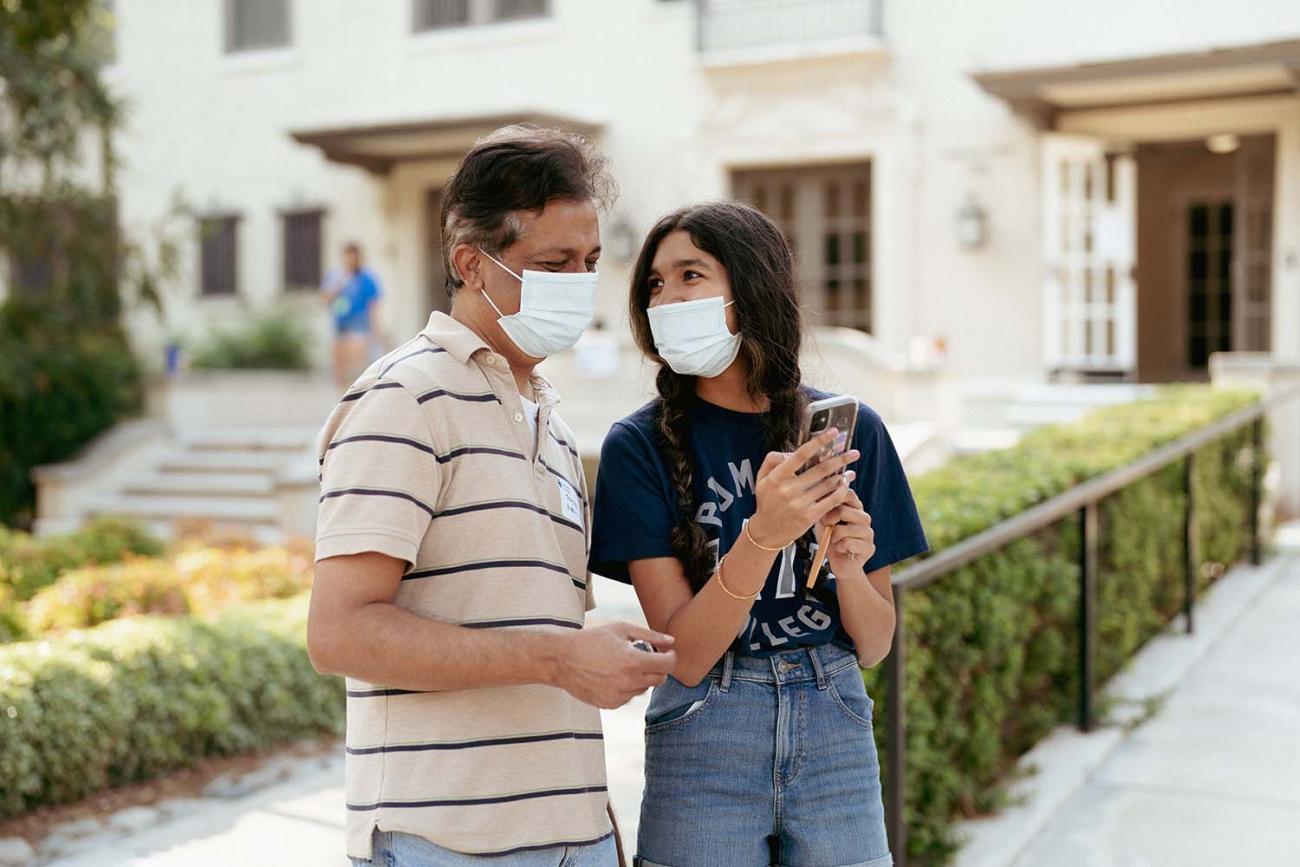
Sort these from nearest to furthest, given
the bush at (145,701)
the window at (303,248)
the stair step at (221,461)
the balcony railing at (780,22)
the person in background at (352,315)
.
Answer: the bush at (145,701), the stair step at (221,461), the person in background at (352,315), the balcony railing at (780,22), the window at (303,248)

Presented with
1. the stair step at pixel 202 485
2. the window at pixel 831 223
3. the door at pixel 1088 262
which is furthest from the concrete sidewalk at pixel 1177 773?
the stair step at pixel 202 485

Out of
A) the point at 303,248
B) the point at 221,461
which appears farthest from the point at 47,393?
the point at 303,248

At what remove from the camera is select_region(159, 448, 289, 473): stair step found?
15141 millimetres

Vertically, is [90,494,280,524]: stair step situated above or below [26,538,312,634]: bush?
below

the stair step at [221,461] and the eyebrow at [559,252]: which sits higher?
the eyebrow at [559,252]

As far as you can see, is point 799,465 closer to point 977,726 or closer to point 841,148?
point 977,726

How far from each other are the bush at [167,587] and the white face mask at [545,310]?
578cm

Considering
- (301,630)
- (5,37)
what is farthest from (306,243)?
(301,630)

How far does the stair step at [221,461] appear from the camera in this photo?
15.1m

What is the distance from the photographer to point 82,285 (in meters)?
15.0

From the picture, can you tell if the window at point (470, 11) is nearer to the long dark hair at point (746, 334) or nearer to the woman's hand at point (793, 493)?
the long dark hair at point (746, 334)

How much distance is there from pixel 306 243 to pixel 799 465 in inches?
699

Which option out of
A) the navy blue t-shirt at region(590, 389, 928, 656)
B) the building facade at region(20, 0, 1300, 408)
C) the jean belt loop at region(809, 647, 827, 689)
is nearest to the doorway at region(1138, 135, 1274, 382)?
the building facade at region(20, 0, 1300, 408)

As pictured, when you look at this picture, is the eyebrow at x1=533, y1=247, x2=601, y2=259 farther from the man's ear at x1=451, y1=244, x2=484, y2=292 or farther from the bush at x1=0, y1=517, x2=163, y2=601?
the bush at x1=0, y1=517, x2=163, y2=601
